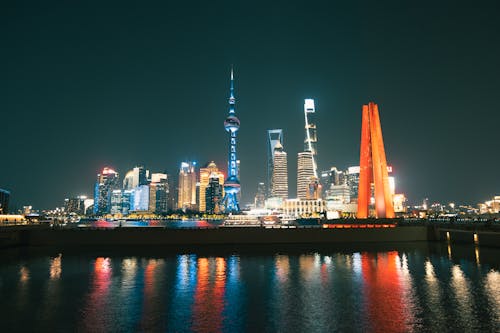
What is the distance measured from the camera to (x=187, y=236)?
149ft

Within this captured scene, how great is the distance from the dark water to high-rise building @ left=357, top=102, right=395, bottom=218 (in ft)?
84.9

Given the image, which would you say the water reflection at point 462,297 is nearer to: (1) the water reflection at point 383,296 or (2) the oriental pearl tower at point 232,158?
(1) the water reflection at point 383,296

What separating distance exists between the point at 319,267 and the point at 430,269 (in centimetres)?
785

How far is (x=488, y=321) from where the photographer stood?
14.6 meters

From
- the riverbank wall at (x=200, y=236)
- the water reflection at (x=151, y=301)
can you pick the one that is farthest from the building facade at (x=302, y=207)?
the water reflection at (x=151, y=301)

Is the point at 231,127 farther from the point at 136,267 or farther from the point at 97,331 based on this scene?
the point at 97,331

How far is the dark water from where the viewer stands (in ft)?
47.5

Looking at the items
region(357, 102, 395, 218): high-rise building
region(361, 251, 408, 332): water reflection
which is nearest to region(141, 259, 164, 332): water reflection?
region(361, 251, 408, 332): water reflection

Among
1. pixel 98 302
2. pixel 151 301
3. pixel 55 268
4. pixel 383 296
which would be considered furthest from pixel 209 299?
pixel 55 268

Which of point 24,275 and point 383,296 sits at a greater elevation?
point 24,275

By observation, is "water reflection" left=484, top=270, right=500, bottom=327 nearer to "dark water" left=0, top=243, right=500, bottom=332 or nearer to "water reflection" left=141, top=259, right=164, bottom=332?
"dark water" left=0, top=243, right=500, bottom=332

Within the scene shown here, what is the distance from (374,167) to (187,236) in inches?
1224

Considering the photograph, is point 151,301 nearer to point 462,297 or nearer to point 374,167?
point 462,297

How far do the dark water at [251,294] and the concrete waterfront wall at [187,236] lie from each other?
35.1 feet
